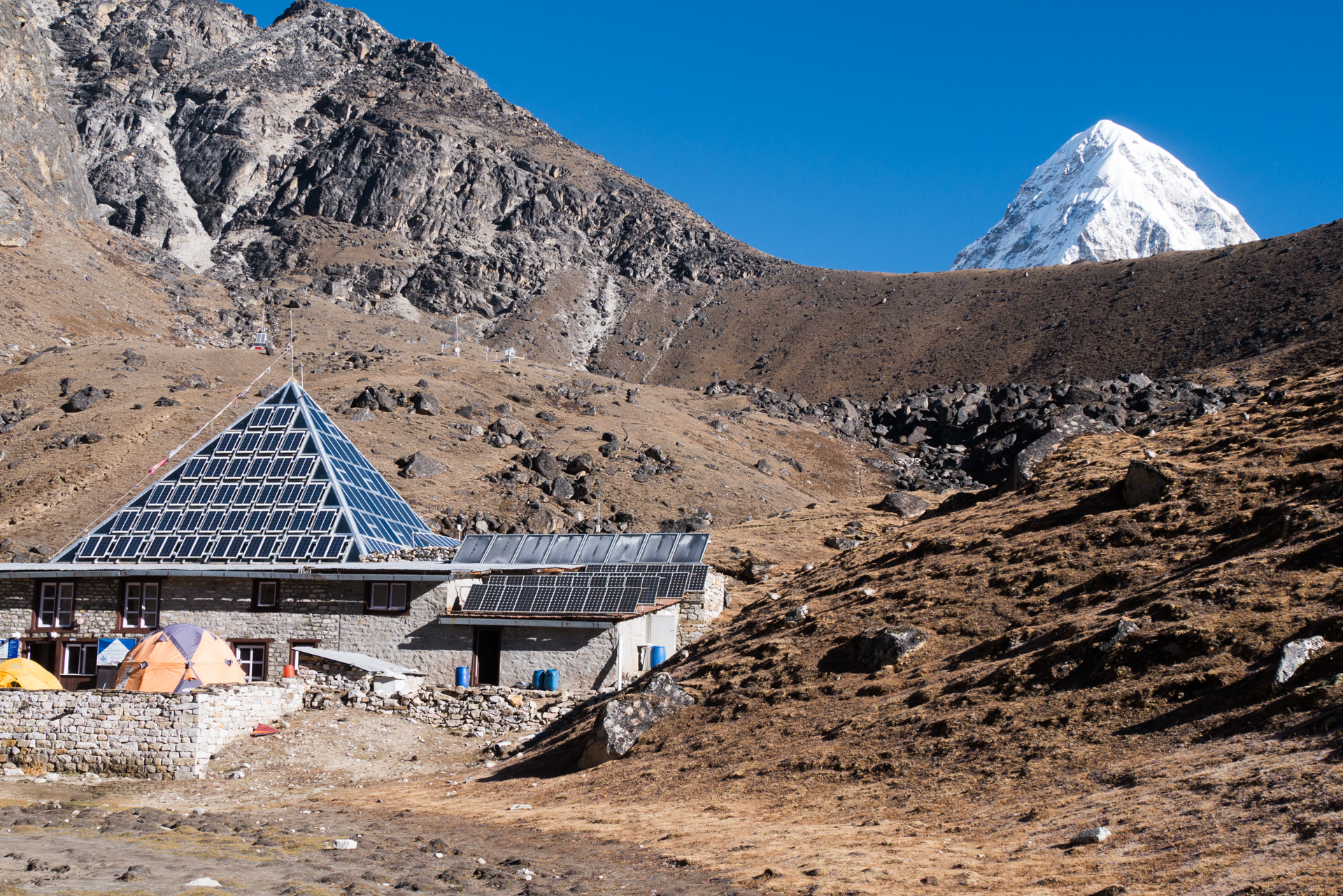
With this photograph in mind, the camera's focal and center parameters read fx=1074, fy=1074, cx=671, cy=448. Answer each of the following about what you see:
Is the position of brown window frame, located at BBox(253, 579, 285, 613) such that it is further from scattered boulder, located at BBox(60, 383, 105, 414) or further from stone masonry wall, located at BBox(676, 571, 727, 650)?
scattered boulder, located at BBox(60, 383, 105, 414)

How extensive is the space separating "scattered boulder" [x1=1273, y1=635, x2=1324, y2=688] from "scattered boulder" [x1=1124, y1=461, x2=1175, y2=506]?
406 inches

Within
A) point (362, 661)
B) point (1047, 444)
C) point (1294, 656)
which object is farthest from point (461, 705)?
point (1047, 444)

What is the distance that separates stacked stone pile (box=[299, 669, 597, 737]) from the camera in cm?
2422

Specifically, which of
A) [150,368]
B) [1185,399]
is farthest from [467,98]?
[1185,399]

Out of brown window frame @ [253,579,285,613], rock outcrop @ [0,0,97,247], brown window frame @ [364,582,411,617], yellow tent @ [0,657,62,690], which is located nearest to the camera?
yellow tent @ [0,657,62,690]

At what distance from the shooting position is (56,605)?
30.2 meters

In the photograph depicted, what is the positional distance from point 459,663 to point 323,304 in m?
113

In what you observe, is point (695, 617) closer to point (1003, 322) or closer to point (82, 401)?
point (82, 401)

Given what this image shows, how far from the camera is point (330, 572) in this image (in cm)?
2859

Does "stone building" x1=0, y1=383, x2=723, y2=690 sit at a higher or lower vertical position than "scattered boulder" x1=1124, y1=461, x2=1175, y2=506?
lower

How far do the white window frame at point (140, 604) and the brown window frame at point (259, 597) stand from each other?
296 cm

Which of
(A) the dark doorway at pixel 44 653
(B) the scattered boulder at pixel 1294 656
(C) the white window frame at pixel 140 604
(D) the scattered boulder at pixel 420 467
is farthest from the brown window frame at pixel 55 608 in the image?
(D) the scattered boulder at pixel 420 467

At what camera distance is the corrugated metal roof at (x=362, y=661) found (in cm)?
2650

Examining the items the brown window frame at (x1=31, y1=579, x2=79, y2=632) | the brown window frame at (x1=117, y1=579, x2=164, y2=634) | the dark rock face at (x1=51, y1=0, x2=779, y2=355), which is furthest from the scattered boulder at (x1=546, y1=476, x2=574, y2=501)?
the dark rock face at (x1=51, y1=0, x2=779, y2=355)
